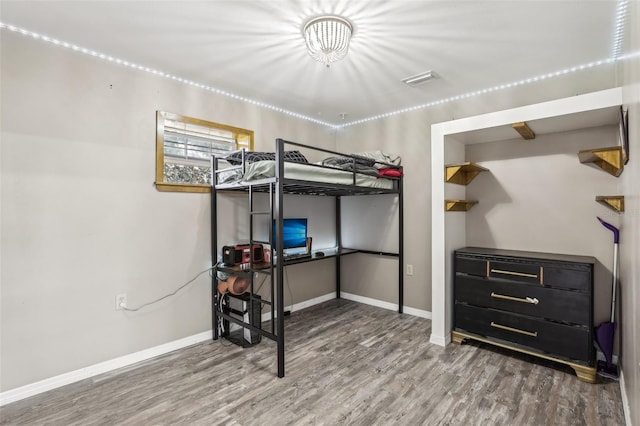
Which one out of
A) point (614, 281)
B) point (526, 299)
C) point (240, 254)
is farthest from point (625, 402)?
point (240, 254)

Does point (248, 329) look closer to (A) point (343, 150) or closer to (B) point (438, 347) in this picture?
(B) point (438, 347)

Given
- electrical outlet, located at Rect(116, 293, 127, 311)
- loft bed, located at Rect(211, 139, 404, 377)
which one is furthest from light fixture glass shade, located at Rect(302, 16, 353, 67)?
electrical outlet, located at Rect(116, 293, 127, 311)

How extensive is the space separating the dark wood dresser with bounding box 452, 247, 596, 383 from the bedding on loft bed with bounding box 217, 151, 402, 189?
1.15 metres

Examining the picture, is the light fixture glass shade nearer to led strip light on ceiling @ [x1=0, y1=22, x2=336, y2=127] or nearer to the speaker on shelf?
led strip light on ceiling @ [x1=0, y1=22, x2=336, y2=127]

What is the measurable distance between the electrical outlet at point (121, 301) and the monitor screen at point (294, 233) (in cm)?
158

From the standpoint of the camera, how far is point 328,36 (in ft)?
6.44

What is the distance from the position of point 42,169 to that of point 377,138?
3322 mm

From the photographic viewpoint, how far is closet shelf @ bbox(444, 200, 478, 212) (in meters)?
2.86

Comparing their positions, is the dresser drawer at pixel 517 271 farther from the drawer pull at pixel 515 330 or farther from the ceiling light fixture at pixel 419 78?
the ceiling light fixture at pixel 419 78

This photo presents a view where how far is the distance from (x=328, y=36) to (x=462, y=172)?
1.92m

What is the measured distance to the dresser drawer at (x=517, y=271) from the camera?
2441 millimetres

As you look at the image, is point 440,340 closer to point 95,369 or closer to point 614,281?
point 614,281

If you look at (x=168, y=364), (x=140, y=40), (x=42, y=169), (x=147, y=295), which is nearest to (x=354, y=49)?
(x=140, y=40)

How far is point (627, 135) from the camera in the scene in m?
1.78
